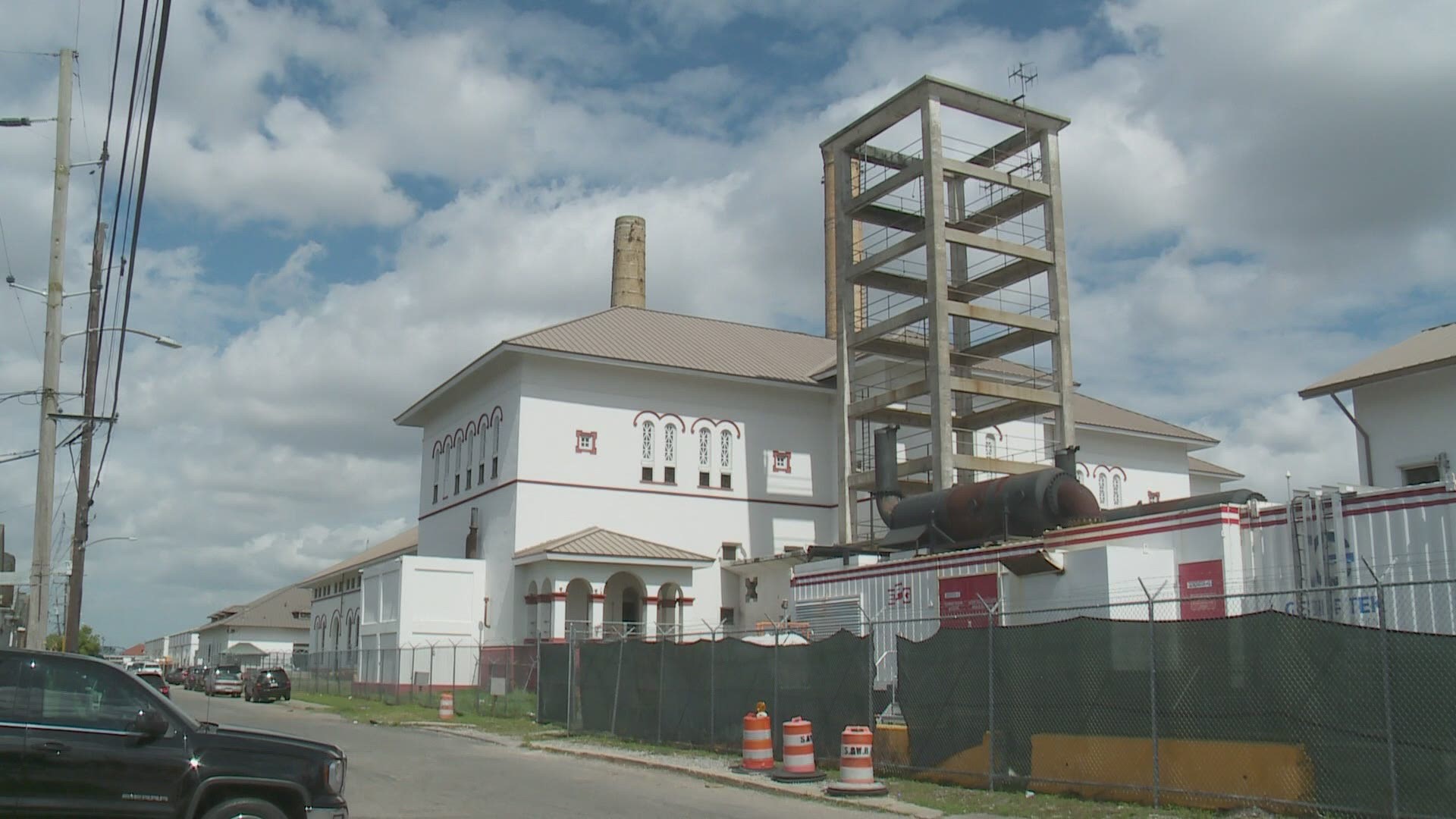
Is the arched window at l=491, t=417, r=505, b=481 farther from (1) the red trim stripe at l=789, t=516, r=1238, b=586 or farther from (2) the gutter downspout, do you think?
(2) the gutter downspout

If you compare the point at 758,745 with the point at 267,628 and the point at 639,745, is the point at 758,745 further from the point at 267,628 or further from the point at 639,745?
the point at 267,628

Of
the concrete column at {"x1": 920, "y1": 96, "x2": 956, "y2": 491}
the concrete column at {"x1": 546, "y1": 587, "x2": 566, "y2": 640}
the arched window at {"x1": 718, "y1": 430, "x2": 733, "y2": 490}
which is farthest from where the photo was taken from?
the arched window at {"x1": 718, "y1": 430, "x2": 733, "y2": 490}

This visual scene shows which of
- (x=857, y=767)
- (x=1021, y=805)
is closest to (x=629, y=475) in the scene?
(x=857, y=767)

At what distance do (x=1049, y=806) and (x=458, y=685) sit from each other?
30.9 metres

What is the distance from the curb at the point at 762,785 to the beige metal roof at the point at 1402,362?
18664 millimetres

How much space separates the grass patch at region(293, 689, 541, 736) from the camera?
31.2m

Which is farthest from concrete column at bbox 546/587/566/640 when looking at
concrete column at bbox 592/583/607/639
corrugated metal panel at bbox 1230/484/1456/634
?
corrugated metal panel at bbox 1230/484/1456/634

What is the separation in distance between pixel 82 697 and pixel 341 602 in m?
64.9

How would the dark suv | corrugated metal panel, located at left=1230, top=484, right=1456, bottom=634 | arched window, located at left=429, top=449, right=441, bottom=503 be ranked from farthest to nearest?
arched window, located at left=429, top=449, right=441, bottom=503, corrugated metal panel, located at left=1230, top=484, right=1456, bottom=634, the dark suv

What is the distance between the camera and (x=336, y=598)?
73.0 meters

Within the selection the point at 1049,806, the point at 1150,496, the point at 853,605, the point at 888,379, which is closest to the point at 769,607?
the point at 888,379

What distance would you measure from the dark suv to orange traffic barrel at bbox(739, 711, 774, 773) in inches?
389

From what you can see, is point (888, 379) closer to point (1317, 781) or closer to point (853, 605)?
point (853, 605)

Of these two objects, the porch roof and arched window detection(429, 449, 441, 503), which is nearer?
the porch roof
